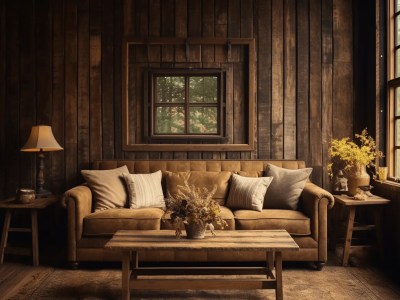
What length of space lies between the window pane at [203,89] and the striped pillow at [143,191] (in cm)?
112

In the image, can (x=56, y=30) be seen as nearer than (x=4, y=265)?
No

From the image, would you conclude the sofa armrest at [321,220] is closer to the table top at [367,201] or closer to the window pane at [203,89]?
the table top at [367,201]

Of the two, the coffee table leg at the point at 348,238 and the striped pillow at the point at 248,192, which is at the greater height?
the striped pillow at the point at 248,192

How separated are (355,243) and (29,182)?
12.0 ft

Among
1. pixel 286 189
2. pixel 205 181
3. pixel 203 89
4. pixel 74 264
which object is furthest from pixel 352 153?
pixel 74 264

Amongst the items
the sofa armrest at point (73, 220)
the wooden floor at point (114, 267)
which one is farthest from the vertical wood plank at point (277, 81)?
the sofa armrest at point (73, 220)

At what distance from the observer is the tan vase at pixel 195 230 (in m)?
3.16

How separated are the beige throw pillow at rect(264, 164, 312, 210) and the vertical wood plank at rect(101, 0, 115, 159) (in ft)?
6.13

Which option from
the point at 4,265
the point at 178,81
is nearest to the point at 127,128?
the point at 178,81

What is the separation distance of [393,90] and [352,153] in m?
0.81

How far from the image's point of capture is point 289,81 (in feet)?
16.5

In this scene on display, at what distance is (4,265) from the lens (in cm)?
416

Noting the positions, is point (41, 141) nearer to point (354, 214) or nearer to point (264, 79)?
point (264, 79)

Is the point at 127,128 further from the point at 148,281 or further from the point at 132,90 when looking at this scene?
the point at 148,281
